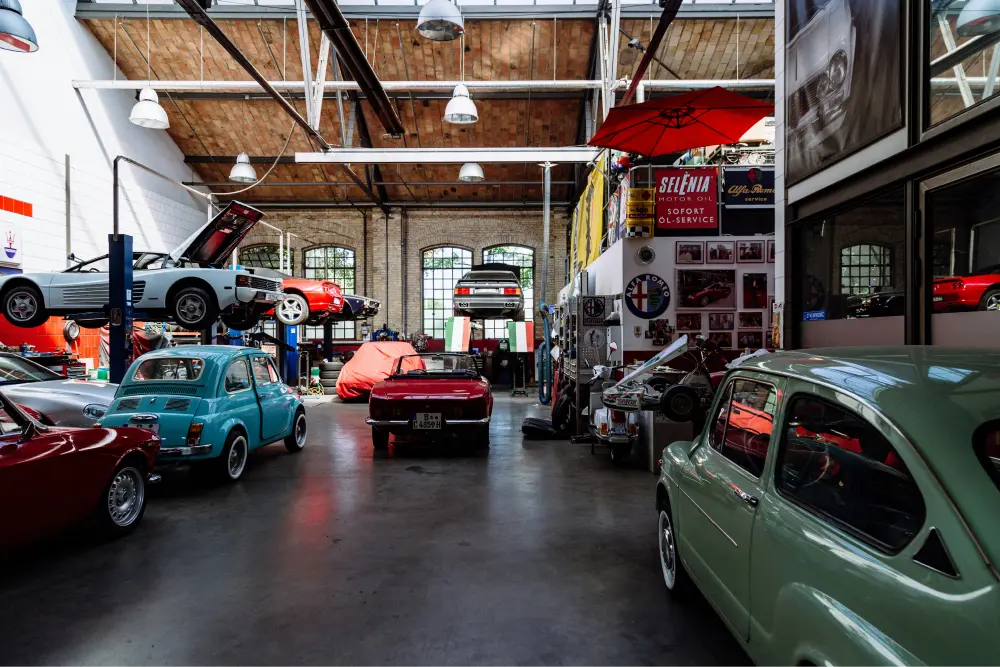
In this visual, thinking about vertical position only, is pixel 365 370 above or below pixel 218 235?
below

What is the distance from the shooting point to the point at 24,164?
40.6ft

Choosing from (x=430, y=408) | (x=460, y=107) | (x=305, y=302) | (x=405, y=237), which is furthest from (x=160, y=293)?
(x=405, y=237)

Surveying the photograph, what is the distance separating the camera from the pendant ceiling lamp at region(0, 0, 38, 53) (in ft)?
26.2

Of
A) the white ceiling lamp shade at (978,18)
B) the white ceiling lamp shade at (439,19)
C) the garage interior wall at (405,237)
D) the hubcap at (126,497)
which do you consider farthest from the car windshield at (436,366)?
the garage interior wall at (405,237)

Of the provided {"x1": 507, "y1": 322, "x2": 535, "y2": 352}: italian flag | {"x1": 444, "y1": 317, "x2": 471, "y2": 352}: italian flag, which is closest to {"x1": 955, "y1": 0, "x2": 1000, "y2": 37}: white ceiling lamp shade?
{"x1": 507, "y1": 322, "x2": 535, "y2": 352}: italian flag

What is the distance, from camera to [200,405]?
223 inches

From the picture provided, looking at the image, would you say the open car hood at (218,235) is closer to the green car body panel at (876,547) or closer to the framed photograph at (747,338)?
the framed photograph at (747,338)

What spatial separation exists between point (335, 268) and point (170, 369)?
15749 millimetres

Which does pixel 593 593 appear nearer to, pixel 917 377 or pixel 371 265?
pixel 917 377

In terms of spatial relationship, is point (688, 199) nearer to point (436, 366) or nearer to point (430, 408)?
point (436, 366)

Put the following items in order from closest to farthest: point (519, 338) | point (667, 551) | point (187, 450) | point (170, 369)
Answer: point (667, 551), point (187, 450), point (170, 369), point (519, 338)

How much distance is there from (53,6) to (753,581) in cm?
1794

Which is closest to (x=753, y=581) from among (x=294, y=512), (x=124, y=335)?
(x=294, y=512)

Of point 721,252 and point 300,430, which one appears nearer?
point 300,430
